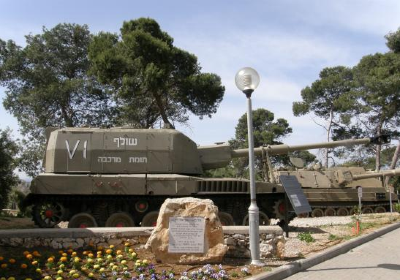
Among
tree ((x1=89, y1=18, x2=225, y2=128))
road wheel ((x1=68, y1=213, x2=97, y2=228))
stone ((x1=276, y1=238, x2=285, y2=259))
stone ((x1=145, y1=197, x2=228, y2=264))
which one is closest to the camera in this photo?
stone ((x1=145, y1=197, x2=228, y2=264))

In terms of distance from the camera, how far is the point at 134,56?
86.9 ft

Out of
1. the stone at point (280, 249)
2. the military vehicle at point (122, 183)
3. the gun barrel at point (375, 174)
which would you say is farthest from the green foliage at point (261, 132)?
the stone at point (280, 249)

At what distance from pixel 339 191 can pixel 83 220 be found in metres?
15.0

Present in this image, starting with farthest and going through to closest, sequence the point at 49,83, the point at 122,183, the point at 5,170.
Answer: the point at 49,83 → the point at 5,170 → the point at 122,183

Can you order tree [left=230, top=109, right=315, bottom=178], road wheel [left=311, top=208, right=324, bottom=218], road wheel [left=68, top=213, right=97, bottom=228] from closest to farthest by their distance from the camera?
road wheel [left=68, top=213, right=97, bottom=228] < road wheel [left=311, top=208, right=324, bottom=218] < tree [left=230, top=109, right=315, bottom=178]

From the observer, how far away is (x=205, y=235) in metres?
7.57

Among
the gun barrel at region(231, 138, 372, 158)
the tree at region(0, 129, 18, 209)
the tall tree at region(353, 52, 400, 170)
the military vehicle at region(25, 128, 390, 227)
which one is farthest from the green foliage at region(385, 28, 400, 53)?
the tree at region(0, 129, 18, 209)

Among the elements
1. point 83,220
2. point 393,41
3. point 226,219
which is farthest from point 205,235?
point 393,41

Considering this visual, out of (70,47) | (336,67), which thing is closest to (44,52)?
(70,47)

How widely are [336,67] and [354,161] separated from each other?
369 inches

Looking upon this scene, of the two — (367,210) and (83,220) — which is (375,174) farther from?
(83,220)

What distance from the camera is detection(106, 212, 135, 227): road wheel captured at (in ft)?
42.9

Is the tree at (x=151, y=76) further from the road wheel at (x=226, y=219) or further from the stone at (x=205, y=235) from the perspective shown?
the stone at (x=205, y=235)

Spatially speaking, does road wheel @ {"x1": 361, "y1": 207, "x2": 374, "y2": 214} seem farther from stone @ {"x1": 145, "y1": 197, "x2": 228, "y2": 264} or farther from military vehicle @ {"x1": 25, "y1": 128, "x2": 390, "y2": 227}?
stone @ {"x1": 145, "y1": 197, "x2": 228, "y2": 264}
